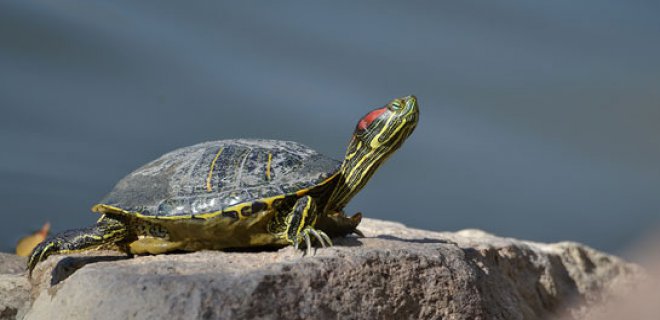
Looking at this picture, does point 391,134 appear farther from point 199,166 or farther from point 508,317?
point 508,317

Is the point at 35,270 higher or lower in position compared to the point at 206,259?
lower

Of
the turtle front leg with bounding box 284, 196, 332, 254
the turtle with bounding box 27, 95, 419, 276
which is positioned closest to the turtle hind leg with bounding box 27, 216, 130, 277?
the turtle with bounding box 27, 95, 419, 276

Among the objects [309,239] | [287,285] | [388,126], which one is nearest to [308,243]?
[309,239]

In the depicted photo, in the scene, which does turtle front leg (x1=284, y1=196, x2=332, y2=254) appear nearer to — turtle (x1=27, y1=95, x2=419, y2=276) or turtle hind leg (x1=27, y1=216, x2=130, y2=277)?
turtle (x1=27, y1=95, x2=419, y2=276)

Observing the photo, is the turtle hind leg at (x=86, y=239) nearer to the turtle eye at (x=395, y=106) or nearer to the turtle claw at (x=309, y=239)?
the turtle claw at (x=309, y=239)

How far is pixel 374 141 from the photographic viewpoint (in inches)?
149

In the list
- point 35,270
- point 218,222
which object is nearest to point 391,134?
point 218,222

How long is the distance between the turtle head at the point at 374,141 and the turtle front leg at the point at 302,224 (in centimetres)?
28

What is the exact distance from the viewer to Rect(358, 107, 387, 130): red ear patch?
380cm

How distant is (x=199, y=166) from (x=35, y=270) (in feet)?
3.73

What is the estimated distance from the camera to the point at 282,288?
304 centimetres

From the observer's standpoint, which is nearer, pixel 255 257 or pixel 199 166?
pixel 255 257

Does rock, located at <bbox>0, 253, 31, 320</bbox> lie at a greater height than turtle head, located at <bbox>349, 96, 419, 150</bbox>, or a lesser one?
lesser

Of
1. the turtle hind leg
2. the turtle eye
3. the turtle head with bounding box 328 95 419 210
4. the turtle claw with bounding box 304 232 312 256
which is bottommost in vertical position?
the turtle hind leg
